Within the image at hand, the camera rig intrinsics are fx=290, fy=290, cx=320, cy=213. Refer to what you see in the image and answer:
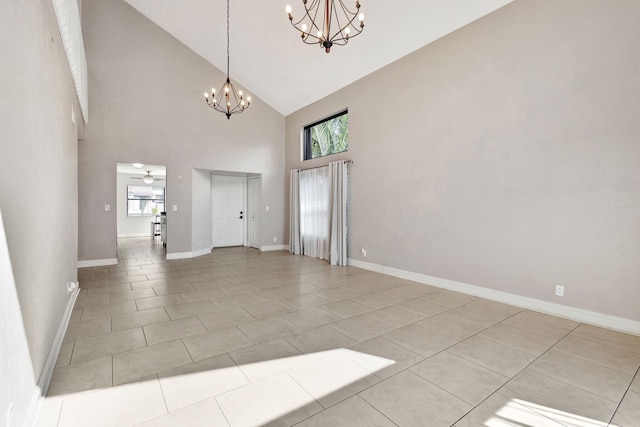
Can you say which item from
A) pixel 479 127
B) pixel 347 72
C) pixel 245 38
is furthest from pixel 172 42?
pixel 479 127

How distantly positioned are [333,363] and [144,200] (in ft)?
39.9

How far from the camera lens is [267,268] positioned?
5.92 m

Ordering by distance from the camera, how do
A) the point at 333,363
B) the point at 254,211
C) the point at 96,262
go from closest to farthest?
1. the point at 333,363
2. the point at 96,262
3. the point at 254,211

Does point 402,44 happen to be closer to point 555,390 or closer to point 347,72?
point 347,72

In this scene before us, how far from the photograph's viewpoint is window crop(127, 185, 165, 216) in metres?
11.6

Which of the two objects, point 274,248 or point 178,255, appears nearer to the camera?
point 178,255

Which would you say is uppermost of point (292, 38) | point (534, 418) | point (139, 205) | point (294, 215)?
point (292, 38)

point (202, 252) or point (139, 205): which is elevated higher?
point (139, 205)

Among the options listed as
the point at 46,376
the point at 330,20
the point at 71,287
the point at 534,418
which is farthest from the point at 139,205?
the point at 534,418

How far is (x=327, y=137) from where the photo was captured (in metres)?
7.10

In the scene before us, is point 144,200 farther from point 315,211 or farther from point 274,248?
point 315,211

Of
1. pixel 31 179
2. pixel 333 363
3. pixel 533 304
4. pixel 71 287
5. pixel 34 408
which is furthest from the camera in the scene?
pixel 71 287

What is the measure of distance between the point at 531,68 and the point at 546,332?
10.1 feet

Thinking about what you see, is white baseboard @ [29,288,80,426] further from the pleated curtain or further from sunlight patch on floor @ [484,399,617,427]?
the pleated curtain
